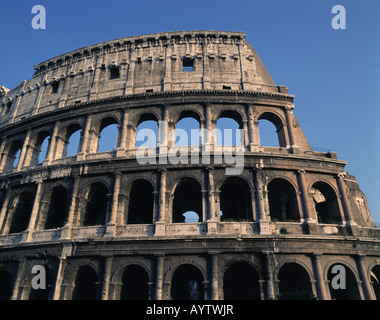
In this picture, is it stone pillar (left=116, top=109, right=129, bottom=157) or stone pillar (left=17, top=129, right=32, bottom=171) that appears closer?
stone pillar (left=116, top=109, right=129, bottom=157)

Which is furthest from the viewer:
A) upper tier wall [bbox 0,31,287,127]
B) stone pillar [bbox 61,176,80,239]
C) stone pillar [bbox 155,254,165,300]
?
upper tier wall [bbox 0,31,287,127]

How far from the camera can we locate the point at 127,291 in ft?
47.6

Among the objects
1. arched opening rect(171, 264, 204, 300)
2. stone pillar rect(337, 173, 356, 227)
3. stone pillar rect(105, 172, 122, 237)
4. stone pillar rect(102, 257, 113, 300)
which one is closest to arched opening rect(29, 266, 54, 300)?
stone pillar rect(102, 257, 113, 300)

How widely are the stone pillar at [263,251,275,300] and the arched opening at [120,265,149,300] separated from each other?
6195mm

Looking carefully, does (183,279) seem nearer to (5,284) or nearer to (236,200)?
(236,200)

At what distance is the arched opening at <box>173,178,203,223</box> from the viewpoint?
636 inches

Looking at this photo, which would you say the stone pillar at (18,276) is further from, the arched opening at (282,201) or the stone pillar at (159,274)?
the arched opening at (282,201)

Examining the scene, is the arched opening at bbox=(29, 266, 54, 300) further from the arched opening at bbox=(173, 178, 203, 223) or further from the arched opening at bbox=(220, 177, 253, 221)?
the arched opening at bbox=(220, 177, 253, 221)

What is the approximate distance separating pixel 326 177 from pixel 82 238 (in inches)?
519

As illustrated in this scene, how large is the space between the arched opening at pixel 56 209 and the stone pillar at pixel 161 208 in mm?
6103

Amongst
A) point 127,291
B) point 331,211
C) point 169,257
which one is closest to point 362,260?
point 331,211

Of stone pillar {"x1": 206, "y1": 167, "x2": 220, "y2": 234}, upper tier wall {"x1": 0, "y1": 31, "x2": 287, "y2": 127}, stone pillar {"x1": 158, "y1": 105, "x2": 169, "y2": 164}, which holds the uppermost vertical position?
upper tier wall {"x1": 0, "y1": 31, "x2": 287, "y2": 127}

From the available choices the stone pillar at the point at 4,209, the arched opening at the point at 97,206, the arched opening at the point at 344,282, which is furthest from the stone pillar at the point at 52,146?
the arched opening at the point at 344,282

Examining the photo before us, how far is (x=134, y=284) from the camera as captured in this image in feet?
48.2
